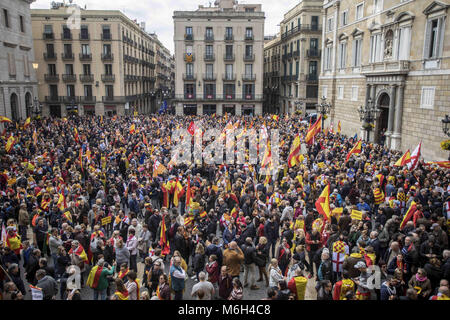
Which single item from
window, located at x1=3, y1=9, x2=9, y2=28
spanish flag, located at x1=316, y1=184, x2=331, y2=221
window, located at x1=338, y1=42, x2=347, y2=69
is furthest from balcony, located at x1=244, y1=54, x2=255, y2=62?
spanish flag, located at x1=316, y1=184, x2=331, y2=221

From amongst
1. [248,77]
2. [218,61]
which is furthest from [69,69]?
[248,77]

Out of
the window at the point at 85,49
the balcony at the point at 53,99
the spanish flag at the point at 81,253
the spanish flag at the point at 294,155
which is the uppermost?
the window at the point at 85,49

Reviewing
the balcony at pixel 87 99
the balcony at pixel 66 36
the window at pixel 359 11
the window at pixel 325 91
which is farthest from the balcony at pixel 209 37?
the window at pixel 359 11

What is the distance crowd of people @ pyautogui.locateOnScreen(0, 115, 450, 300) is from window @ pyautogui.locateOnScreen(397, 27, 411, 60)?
8.71 meters

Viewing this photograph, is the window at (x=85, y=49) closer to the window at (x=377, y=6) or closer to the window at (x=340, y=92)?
the window at (x=340, y=92)

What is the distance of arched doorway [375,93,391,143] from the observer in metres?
24.6

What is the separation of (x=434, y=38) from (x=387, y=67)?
3.93m

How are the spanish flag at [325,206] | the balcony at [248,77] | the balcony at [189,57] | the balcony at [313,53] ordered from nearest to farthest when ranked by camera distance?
the spanish flag at [325,206] < the balcony at [313,53] < the balcony at [189,57] < the balcony at [248,77]

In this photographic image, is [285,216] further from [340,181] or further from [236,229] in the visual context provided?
[340,181]

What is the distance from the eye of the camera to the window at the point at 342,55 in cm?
2970

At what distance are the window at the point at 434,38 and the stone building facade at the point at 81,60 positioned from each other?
3589cm

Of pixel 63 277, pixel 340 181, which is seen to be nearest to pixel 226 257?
pixel 63 277

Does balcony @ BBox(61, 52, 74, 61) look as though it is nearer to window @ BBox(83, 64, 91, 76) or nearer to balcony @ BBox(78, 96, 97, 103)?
window @ BBox(83, 64, 91, 76)

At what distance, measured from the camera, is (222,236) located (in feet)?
31.3
